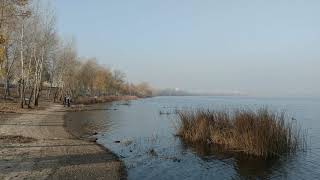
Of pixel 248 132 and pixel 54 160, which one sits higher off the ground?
pixel 248 132

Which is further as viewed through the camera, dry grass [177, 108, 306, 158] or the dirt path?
dry grass [177, 108, 306, 158]

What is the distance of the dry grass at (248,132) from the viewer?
18.2 m

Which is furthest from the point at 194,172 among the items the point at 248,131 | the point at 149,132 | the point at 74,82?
the point at 74,82

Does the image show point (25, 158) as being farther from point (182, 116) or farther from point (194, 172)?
point (182, 116)

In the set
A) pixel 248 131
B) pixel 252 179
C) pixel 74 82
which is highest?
pixel 74 82

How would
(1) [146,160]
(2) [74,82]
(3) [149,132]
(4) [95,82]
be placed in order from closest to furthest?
(1) [146,160], (3) [149,132], (2) [74,82], (4) [95,82]

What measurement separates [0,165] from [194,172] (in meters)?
7.46

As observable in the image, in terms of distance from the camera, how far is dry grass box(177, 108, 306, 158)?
59.9 feet

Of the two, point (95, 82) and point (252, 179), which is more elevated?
point (95, 82)

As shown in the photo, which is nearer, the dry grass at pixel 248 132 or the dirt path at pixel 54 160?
the dirt path at pixel 54 160

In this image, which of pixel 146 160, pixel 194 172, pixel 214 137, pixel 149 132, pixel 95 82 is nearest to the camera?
pixel 194 172

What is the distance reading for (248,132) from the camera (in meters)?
18.9

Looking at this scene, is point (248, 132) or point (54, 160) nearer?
point (54, 160)

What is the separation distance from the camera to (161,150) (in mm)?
20203
